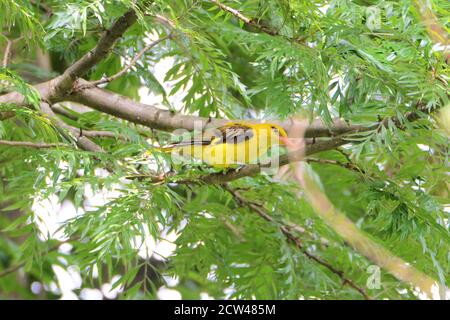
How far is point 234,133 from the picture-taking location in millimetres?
3430

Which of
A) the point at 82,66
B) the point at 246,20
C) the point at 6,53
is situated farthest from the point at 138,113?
the point at 246,20

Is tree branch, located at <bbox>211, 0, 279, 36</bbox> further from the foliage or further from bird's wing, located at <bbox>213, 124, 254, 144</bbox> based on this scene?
bird's wing, located at <bbox>213, 124, 254, 144</bbox>

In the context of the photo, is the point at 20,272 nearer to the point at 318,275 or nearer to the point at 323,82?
the point at 318,275

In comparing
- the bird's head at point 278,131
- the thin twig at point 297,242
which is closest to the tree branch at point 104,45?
the bird's head at point 278,131

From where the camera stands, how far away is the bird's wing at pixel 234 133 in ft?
11.0

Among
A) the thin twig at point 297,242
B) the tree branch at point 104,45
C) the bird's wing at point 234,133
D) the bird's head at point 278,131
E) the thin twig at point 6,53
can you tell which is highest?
the tree branch at point 104,45

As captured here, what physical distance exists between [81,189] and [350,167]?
1.24 metres

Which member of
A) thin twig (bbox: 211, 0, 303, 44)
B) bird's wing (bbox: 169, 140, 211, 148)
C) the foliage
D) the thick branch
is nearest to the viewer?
the foliage

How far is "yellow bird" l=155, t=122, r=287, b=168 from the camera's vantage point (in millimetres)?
3246

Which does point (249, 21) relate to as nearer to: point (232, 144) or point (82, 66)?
point (232, 144)

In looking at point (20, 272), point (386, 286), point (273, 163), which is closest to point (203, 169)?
point (273, 163)

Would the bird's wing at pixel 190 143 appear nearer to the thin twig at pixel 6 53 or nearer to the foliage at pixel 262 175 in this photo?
the foliage at pixel 262 175

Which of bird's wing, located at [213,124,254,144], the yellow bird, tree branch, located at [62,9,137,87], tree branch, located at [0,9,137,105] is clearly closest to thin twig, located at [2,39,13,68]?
Result: tree branch, located at [0,9,137,105]

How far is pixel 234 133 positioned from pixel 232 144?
0.09 metres
